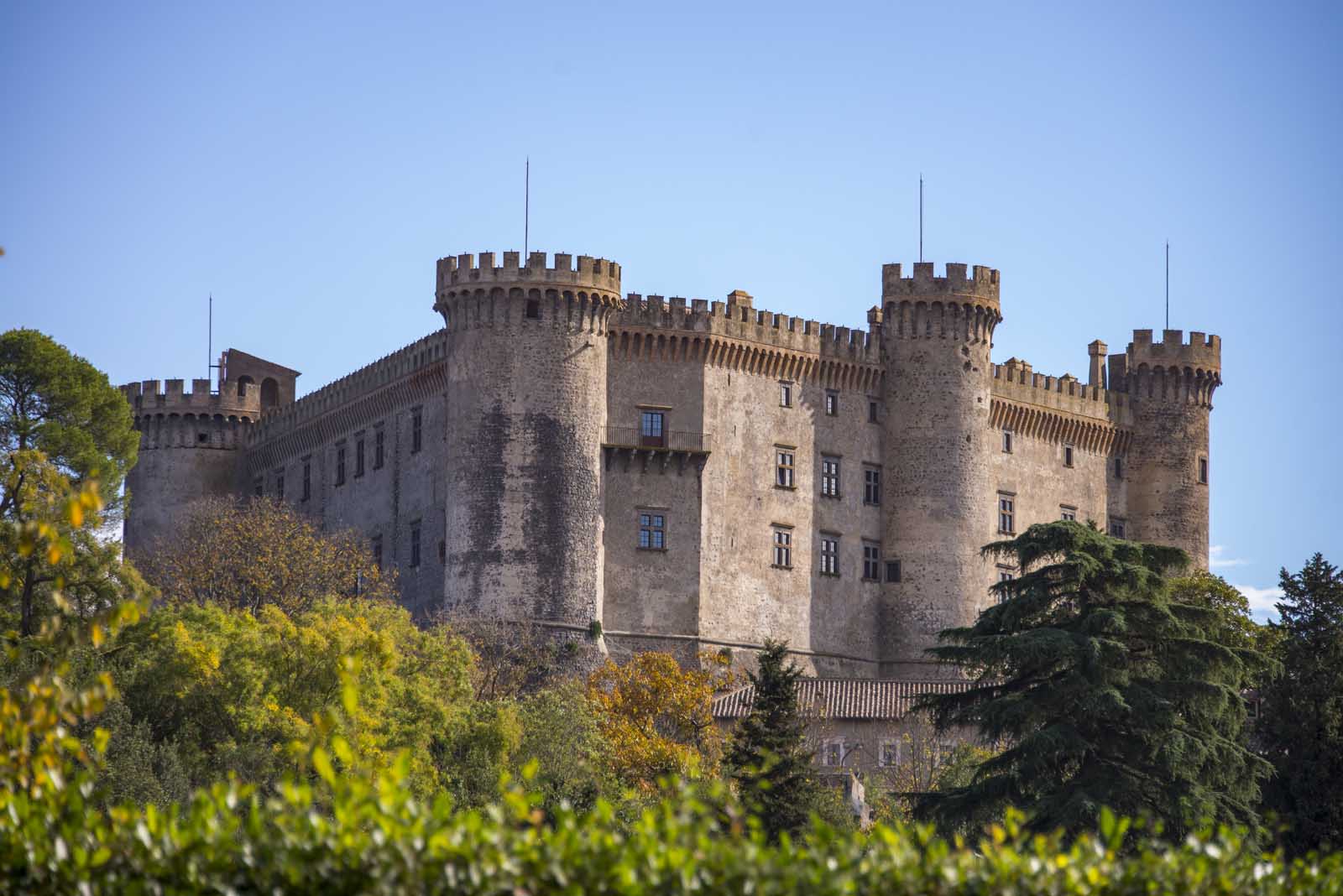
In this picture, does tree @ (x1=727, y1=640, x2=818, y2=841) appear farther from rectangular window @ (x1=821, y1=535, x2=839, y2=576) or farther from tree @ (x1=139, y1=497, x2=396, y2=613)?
rectangular window @ (x1=821, y1=535, x2=839, y2=576)

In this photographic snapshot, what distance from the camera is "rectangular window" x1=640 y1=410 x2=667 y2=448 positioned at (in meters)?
72.2

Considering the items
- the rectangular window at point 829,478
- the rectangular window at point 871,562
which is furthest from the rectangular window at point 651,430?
the rectangular window at point 871,562

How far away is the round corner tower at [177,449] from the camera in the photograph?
84.6 meters

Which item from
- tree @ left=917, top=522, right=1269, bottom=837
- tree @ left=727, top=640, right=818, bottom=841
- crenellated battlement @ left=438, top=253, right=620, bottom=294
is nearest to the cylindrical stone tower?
crenellated battlement @ left=438, top=253, right=620, bottom=294

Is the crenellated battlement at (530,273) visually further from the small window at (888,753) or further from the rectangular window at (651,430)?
the small window at (888,753)

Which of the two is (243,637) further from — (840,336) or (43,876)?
(43,876)

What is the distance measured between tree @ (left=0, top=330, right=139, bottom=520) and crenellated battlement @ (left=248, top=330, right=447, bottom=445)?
9704 millimetres

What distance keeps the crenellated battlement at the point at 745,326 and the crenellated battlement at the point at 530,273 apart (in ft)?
6.58

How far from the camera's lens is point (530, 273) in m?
70.1

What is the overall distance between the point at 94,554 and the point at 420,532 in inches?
791

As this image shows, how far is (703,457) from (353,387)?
1417 cm

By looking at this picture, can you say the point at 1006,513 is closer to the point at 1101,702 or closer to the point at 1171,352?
the point at 1171,352

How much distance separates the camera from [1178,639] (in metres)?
45.3

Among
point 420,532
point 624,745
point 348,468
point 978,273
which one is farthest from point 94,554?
point 978,273
